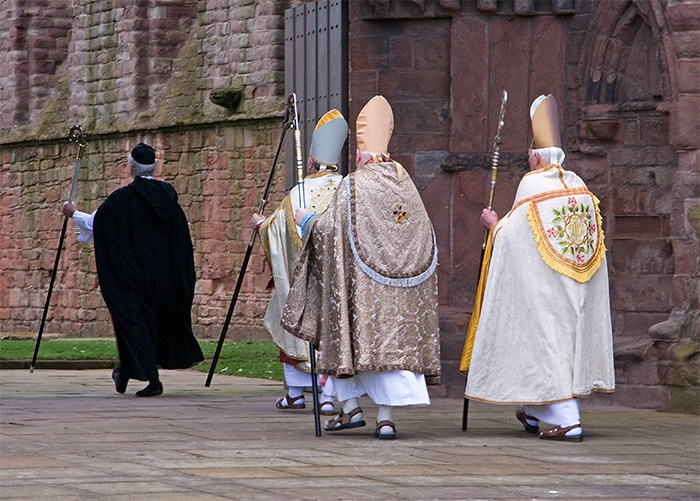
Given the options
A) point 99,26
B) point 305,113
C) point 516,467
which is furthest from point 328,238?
point 99,26

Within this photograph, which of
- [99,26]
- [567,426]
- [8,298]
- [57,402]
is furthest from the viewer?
[8,298]

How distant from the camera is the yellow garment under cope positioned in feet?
32.4

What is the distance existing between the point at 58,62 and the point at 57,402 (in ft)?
66.4

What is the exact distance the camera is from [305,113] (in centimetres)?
1457

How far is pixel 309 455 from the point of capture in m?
8.79

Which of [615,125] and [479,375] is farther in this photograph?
[615,125]

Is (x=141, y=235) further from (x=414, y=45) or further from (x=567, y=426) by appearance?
(x=567, y=426)

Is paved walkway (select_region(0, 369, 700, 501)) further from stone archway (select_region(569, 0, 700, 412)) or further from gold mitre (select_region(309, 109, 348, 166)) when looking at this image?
gold mitre (select_region(309, 109, 348, 166))

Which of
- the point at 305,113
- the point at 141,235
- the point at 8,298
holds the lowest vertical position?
the point at 8,298

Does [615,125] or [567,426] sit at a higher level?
[615,125]

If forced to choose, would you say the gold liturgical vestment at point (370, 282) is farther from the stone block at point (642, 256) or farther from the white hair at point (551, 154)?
the stone block at point (642, 256)

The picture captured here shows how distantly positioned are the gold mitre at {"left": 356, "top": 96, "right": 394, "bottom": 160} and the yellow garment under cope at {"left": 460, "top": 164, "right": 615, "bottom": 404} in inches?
31.9

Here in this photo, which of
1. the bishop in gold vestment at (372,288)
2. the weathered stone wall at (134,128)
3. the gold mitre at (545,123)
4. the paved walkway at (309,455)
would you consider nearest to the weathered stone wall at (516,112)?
the paved walkway at (309,455)

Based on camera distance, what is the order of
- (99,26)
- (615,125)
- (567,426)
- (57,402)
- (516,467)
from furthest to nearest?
(99,26) < (615,125) < (57,402) < (567,426) < (516,467)
